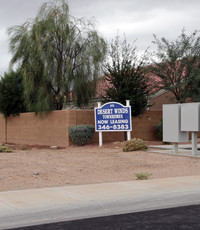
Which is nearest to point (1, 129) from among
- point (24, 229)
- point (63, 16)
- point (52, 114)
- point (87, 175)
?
point (52, 114)

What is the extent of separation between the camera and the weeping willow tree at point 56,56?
26453mm

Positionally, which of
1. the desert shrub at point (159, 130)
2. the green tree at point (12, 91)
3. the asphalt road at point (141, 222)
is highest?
the green tree at point (12, 91)

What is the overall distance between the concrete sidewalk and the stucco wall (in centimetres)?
1403

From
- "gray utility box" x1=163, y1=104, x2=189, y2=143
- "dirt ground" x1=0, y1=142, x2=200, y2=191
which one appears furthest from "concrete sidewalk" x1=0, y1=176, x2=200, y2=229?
"gray utility box" x1=163, y1=104, x2=189, y2=143

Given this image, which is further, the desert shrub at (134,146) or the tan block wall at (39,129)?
the tan block wall at (39,129)

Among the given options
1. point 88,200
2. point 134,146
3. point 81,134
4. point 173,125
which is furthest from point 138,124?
point 88,200

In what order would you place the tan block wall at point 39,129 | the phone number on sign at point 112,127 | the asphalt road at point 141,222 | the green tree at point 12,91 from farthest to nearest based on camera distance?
the green tree at point 12,91
the tan block wall at point 39,129
the phone number on sign at point 112,127
the asphalt road at point 141,222

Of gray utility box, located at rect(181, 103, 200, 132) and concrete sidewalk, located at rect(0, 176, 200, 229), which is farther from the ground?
gray utility box, located at rect(181, 103, 200, 132)

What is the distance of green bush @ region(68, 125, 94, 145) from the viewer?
939 inches

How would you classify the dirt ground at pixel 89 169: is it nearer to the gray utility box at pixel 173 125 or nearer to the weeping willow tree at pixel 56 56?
the gray utility box at pixel 173 125

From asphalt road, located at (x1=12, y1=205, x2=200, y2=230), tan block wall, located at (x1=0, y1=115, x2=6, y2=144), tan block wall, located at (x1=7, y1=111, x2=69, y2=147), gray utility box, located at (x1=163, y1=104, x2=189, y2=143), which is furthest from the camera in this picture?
tan block wall, located at (x1=0, y1=115, x2=6, y2=144)

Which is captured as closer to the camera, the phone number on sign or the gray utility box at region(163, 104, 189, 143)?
the gray utility box at region(163, 104, 189, 143)

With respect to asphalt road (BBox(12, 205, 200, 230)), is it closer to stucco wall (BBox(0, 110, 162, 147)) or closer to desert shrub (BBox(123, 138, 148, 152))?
desert shrub (BBox(123, 138, 148, 152))

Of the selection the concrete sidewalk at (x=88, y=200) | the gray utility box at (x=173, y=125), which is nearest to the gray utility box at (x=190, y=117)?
the gray utility box at (x=173, y=125)
